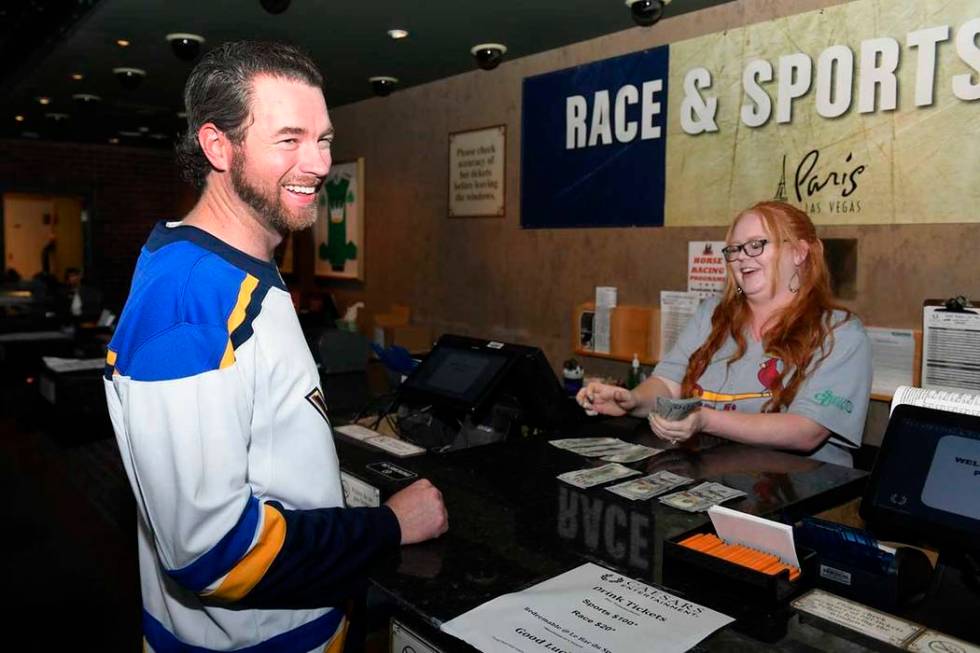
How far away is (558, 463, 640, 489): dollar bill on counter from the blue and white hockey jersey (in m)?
0.49

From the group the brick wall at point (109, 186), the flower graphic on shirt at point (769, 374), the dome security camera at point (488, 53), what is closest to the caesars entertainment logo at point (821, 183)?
the flower graphic on shirt at point (769, 374)

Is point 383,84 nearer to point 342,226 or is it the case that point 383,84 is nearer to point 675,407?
point 342,226

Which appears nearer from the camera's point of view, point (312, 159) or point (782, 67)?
point (312, 159)

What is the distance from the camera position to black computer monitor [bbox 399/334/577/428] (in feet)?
6.55

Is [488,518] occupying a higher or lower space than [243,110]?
lower

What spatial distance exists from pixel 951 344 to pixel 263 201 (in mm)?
2513

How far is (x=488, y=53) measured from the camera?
4133 mm

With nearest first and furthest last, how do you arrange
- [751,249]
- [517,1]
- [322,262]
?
[751,249] < [517,1] < [322,262]

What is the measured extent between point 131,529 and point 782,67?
3653 mm

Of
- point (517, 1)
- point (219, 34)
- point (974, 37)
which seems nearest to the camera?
point (974, 37)

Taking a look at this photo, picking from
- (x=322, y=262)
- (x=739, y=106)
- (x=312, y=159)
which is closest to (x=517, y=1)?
(x=739, y=106)

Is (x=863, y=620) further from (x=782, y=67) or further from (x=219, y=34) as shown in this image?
(x=219, y=34)

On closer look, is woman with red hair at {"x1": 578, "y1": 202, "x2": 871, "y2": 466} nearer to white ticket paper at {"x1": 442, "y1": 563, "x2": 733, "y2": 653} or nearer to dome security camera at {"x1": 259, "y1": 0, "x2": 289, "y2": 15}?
white ticket paper at {"x1": 442, "y1": 563, "x2": 733, "y2": 653}

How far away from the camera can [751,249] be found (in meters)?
2.22
